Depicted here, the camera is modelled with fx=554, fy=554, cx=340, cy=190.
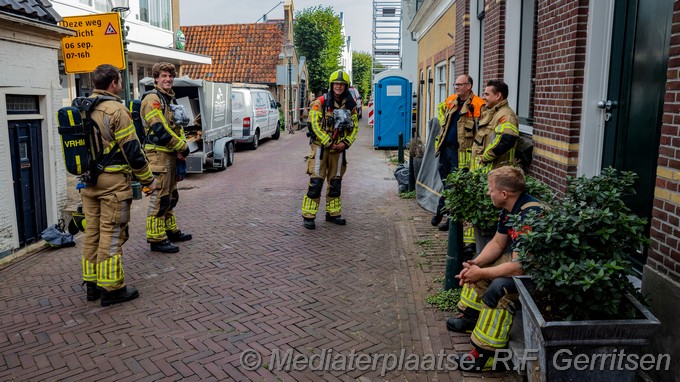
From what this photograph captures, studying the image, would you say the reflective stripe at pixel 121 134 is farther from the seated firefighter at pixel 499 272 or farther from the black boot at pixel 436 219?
the black boot at pixel 436 219

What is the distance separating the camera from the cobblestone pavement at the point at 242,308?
3.92 metres

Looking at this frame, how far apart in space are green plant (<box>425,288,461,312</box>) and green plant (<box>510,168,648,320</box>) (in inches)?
67.1

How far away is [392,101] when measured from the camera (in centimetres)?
1853

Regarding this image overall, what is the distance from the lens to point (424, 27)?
17.9 m

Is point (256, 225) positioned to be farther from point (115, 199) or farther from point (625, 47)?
point (625, 47)

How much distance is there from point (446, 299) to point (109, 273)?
3.03 meters

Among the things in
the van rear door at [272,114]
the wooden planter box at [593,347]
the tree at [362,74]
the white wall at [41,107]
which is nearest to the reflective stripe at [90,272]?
the white wall at [41,107]

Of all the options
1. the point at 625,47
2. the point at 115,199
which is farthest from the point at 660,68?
the point at 115,199

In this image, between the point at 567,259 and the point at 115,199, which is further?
the point at 115,199

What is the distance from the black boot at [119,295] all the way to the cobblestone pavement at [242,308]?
60 mm

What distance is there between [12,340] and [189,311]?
4.44ft

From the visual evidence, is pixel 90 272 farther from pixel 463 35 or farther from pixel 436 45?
pixel 436 45

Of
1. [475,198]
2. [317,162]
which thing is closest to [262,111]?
[317,162]

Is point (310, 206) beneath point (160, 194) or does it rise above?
beneath
